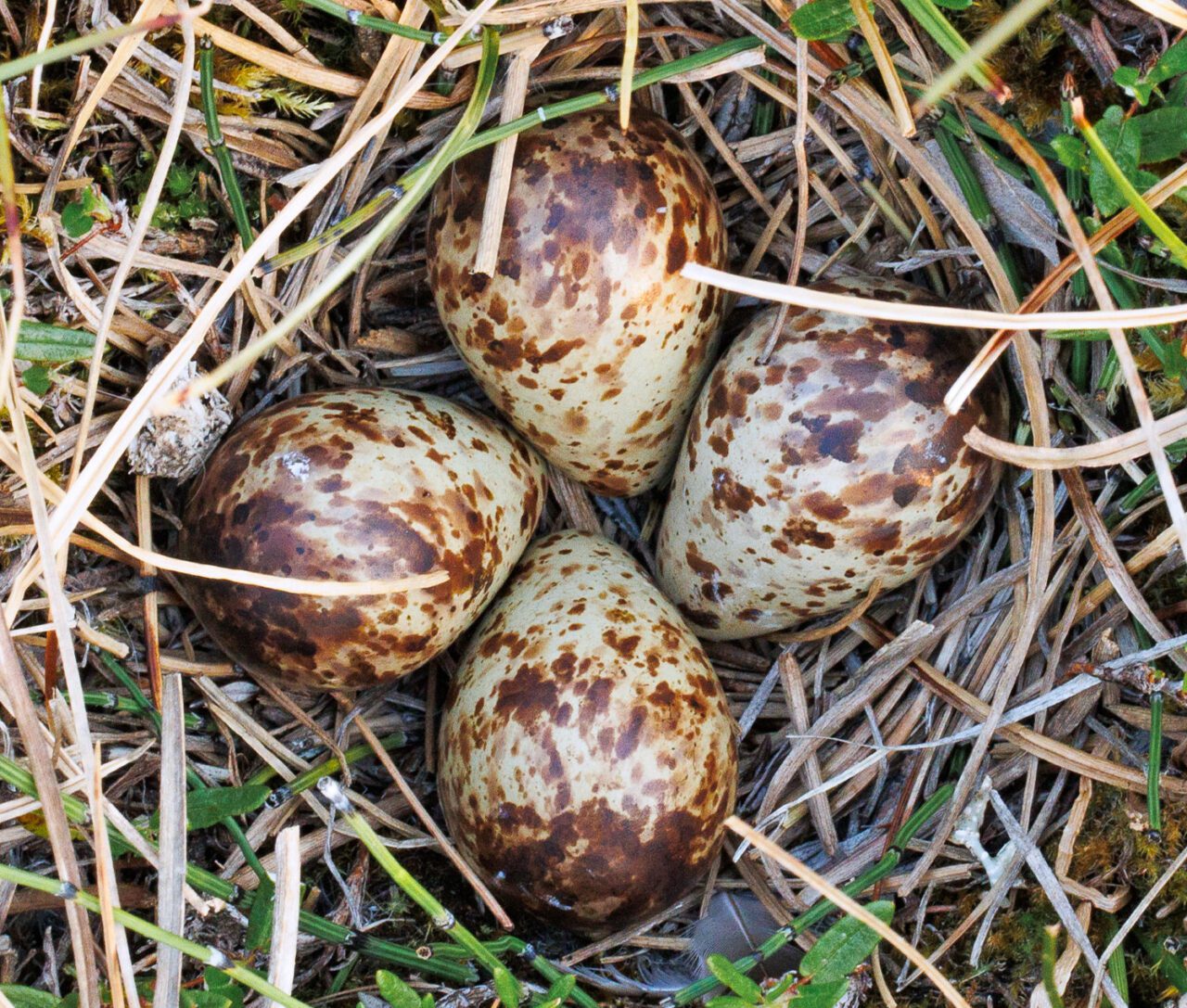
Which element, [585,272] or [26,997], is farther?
[585,272]

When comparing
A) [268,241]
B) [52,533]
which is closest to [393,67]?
[268,241]

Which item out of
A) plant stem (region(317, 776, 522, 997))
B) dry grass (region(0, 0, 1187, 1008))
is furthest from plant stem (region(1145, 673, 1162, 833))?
plant stem (region(317, 776, 522, 997))

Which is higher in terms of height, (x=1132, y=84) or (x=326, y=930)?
(x=1132, y=84)

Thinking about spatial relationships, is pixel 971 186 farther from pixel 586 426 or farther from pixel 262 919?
pixel 262 919

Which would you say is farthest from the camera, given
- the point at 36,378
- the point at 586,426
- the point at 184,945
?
the point at 586,426

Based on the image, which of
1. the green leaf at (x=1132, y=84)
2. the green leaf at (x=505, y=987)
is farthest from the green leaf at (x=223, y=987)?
the green leaf at (x=1132, y=84)

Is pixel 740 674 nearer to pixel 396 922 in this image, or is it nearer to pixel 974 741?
pixel 974 741

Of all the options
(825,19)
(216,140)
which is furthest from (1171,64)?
(216,140)

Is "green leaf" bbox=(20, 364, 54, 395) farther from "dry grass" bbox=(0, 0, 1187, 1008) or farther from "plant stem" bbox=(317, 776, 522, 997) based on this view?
"plant stem" bbox=(317, 776, 522, 997)
